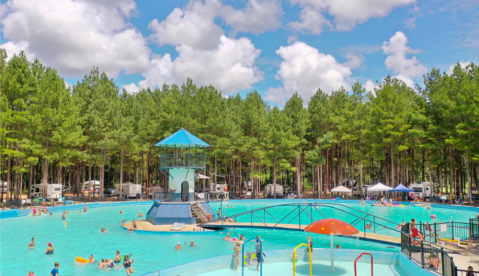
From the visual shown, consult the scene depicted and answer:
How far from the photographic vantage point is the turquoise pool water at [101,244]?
1888 centimetres

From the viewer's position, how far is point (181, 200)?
110ft

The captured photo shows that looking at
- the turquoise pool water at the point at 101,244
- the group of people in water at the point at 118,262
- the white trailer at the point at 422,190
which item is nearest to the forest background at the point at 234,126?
the white trailer at the point at 422,190

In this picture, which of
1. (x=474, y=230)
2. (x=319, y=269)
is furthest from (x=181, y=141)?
(x=474, y=230)

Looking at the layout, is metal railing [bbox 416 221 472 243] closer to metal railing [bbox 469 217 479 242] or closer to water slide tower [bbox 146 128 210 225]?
metal railing [bbox 469 217 479 242]

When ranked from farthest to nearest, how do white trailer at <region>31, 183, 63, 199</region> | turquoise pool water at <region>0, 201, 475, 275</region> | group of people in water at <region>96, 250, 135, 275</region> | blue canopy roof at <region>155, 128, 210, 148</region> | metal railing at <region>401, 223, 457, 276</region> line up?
white trailer at <region>31, 183, 63, 199</region> < blue canopy roof at <region>155, 128, 210, 148</region> < turquoise pool water at <region>0, 201, 475, 275</region> < group of people in water at <region>96, 250, 135, 275</region> < metal railing at <region>401, 223, 457, 276</region>

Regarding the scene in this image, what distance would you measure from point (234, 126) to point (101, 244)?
34.5m

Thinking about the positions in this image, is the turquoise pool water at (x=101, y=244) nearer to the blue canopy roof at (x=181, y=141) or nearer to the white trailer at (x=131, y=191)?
the blue canopy roof at (x=181, y=141)

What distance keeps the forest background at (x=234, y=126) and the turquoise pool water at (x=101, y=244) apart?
12491mm

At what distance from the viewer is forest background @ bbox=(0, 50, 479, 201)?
142ft

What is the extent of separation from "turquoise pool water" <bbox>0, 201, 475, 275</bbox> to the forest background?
1249 centimetres

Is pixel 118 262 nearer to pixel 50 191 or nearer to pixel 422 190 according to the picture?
pixel 50 191

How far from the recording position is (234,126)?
5638cm

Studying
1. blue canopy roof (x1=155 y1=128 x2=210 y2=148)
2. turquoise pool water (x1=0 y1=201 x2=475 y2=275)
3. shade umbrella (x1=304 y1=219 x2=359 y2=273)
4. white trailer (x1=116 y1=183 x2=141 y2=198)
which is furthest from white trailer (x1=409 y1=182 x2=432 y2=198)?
white trailer (x1=116 y1=183 x2=141 y2=198)

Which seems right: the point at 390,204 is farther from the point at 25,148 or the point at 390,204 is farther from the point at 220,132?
the point at 25,148
